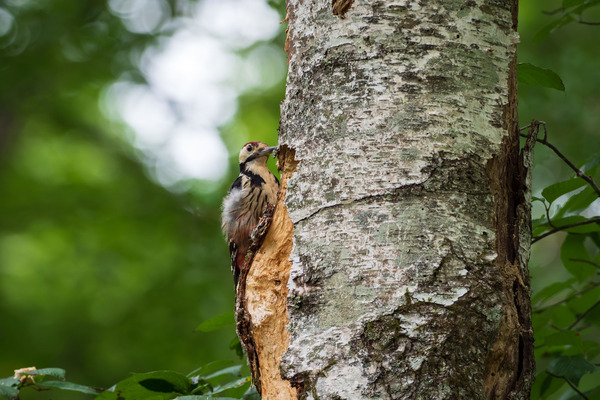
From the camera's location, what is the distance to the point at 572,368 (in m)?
1.92

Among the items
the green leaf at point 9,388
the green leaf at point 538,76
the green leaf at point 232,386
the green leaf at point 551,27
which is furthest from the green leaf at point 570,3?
the green leaf at point 9,388

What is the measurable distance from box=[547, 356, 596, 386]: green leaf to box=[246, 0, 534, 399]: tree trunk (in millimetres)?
489

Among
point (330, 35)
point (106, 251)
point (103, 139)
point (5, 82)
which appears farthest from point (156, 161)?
point (330, 35)

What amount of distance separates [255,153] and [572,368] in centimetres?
262

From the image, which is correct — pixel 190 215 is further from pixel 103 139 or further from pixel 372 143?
pixel 372 143

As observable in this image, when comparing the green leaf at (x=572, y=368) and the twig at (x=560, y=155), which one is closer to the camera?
the twig at (x=560, y=155)

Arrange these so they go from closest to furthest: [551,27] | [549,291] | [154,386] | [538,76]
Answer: [154,386] < [538,76] < [549,291] < [551,27]

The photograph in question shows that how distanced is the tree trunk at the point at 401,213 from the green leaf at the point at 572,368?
49cm

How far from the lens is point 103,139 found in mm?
8398

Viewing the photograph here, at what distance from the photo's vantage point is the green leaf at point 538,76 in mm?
1826

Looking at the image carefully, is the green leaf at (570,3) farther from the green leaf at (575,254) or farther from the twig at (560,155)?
the green leaf at (575,254)

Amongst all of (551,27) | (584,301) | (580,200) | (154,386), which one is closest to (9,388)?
(154,386)

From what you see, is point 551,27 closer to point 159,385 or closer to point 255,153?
point 159,385

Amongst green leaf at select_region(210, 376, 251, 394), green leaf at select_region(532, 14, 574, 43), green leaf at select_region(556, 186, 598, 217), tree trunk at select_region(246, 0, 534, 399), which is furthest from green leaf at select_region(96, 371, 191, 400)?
green leaf at select_region(532, 14, 574, 43)
